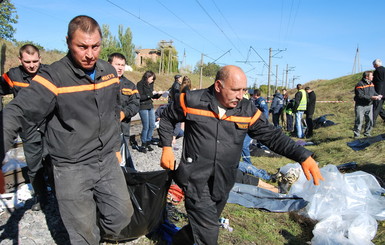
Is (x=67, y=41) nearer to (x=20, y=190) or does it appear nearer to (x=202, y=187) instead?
(x=202, y=187)

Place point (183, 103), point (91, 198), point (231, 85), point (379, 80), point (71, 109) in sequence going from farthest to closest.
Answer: point (379, 80), point (183, 103), point (231, 85), point (91, 198), point (71, 109)

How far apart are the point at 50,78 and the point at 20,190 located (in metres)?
2.64

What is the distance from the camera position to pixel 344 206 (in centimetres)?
391

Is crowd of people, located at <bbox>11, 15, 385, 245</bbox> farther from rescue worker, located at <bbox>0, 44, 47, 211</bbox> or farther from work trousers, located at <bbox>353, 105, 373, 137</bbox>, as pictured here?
work trousers, located at <bbox>353, 105, 373, 137</bbox>

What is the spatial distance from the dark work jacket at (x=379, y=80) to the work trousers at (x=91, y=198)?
905cm

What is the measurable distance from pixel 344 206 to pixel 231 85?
2438mm

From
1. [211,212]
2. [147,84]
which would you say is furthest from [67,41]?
[147,84]

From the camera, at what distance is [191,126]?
2.87 metres

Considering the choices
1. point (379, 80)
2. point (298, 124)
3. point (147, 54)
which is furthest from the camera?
point (147, 54)

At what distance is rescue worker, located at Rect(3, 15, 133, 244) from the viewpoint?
2.25 metres

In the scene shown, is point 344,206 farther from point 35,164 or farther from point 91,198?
point 35,164

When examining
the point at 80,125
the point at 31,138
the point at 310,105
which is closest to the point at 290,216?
the point at 80,125

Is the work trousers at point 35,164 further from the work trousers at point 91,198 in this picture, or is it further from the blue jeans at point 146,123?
the blue jeans at point 146,123

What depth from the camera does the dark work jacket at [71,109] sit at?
215 cm
